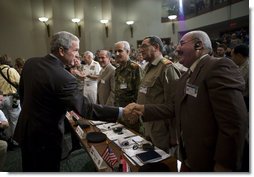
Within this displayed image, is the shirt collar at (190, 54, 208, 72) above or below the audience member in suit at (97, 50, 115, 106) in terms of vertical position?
above

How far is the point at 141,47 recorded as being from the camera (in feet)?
6.12

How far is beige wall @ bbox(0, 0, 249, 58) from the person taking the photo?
1.61 m

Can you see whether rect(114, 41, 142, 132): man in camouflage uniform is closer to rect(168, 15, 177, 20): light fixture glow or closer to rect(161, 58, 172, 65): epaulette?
rect(161, 58, 172, 65): epaulette

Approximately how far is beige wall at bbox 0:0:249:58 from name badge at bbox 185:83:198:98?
484 millimetres

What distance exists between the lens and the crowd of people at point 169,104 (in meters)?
1.02

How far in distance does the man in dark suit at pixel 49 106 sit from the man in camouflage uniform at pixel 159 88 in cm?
42

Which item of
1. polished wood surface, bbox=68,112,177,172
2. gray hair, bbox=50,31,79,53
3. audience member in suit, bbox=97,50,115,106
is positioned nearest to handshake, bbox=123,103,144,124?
polished wood surface, bbox=68,112,177,172

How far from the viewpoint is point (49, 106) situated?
139 cm

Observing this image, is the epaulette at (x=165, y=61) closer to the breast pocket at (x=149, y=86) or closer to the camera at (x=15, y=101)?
the breast pocket at (x=149, y=86)

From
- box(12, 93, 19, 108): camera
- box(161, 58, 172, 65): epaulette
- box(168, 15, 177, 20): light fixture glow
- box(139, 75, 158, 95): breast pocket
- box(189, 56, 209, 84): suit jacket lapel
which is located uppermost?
box(168, 15, 177, 20): light fixture glow

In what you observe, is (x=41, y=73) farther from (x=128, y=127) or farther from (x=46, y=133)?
(x=128, y=127)

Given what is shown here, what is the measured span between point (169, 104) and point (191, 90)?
0.40 metres

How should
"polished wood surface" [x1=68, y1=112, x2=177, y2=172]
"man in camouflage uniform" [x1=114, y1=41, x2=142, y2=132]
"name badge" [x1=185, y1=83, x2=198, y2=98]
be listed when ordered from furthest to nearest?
1. "man in camouflage uniform" [x1=114, y1=41, x2=142, y2=132]
2. "polished wood surface" [x1=68, y1=112, x2=177, y2=172]
3. "name badge" [x1=185, y1=83, x2=198, y2=98]

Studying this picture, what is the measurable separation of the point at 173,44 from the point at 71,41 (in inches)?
25.3
